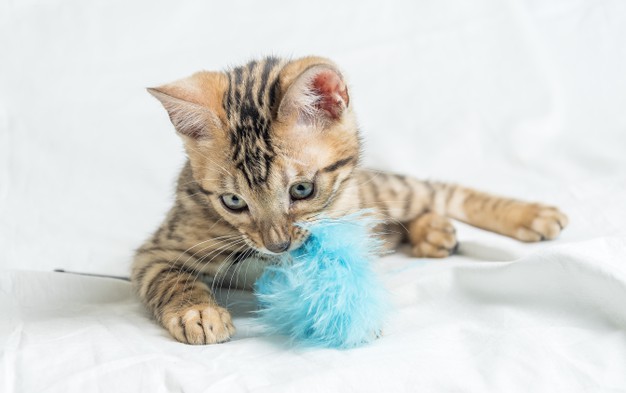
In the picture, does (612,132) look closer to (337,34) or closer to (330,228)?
(337,34)

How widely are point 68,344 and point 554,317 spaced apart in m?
1.02

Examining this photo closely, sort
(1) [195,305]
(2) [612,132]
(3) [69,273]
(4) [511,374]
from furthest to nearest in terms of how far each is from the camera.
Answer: (2) [612,132], (3) [69,273], (1) [195,305], (4) [511,374]

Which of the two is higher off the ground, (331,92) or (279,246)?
(331,92)

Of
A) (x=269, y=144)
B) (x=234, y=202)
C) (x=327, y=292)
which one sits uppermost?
(x=269, y=144)

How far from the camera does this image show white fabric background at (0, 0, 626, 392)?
56.3 inches

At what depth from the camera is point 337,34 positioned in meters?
3.00

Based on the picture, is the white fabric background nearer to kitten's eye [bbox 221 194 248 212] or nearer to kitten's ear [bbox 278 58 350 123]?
kitten's eye [bbox 221 194 248 212]

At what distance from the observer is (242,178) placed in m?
1.57

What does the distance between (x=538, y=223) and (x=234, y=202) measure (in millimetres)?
931

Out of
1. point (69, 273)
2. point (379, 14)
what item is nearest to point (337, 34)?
point (379, 14)

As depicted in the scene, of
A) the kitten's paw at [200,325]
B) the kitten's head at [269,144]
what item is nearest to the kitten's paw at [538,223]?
the kitten's head at [269,144]

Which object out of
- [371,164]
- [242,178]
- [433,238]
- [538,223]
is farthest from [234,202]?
[371,164]

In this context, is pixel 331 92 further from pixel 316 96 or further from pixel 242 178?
pixel 242 178

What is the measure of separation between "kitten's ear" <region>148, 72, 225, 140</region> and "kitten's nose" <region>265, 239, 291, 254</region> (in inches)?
11.2
